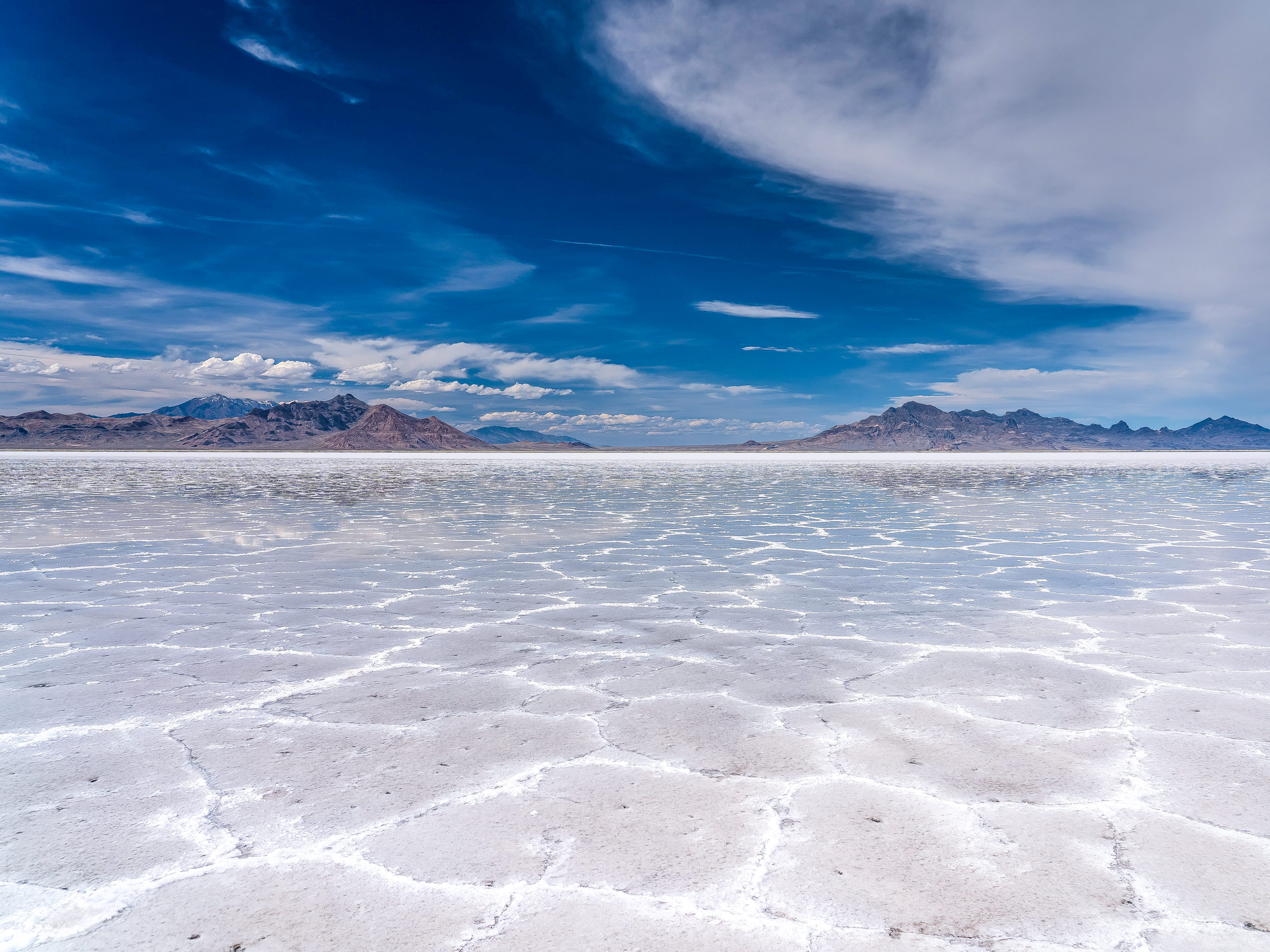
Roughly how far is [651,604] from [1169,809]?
400 cm

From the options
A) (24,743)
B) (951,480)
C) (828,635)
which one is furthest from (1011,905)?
(951,480)

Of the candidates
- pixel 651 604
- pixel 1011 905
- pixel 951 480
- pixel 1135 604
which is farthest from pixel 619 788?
pixel 951 480

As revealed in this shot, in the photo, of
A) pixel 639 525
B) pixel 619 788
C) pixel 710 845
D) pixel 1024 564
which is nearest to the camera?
pixel 710 845

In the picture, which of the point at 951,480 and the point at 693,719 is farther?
the point at 951,480

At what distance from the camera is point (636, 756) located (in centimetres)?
323

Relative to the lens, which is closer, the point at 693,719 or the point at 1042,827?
the point at 1042,827

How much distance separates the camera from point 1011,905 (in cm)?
217

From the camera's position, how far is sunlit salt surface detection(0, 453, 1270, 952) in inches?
84.7

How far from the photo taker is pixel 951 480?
27.7 metres

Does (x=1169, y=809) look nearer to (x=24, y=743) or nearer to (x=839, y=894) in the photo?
(x=839, y=894)

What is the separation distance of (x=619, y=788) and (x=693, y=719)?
2.77 ft

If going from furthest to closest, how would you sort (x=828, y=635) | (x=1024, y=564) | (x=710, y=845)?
(x=1024, y=564) → (x=828, y=635) → (x=710, y=845)

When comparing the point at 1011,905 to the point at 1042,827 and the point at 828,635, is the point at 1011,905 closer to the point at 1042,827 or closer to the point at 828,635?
the point at 1042,827

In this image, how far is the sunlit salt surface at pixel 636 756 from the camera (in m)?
2.15
